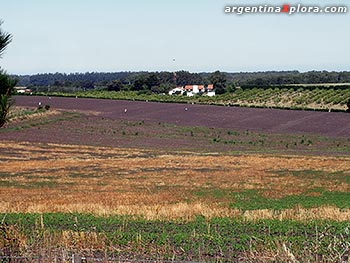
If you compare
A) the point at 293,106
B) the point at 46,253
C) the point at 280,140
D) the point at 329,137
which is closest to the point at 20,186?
the point at 46,253

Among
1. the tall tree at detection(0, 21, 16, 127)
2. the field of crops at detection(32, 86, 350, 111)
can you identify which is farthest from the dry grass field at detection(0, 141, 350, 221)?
the field of crops at detection(32, 86, 350, 111)

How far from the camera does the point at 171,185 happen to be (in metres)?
34.0

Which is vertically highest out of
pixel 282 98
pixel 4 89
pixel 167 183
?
pixel 4 89

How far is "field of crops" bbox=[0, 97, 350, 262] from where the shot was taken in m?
12.6

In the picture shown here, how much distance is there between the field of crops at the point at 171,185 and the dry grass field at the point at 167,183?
0.29 ft

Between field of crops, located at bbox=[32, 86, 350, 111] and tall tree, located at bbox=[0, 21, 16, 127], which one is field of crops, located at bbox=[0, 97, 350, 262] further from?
field of crops, located at bbox=[32, 86, 350, 111]

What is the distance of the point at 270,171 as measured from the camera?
A: 1681 inches

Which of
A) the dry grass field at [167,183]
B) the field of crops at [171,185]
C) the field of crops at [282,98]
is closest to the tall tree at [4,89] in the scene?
the field of crops at [171,185]

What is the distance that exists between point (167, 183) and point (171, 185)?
121 cm

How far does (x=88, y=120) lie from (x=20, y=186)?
5358 centimetres

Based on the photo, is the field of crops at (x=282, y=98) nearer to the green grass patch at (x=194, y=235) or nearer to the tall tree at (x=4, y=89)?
the green grass patch at (x=194, y=235)

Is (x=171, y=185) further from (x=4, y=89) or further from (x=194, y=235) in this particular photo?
(x=4, y=89)

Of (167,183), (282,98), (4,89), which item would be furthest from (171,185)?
(282,98)

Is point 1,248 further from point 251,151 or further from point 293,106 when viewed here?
point 293,106
